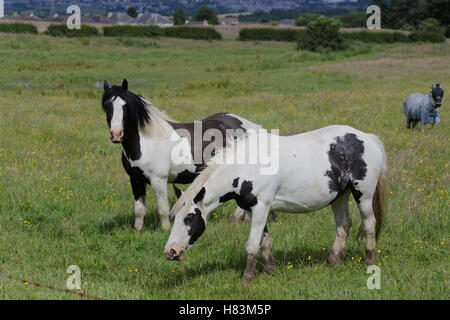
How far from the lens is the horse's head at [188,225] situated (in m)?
5.45

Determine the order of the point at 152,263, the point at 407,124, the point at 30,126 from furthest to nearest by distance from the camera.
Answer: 1. the point at 407,124
2. the point at 30,126
3. the point at 152,263

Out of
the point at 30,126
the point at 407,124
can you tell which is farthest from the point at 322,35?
the point at 30,126

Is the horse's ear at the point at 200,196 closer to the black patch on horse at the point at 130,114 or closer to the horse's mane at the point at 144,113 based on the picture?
the black patch on horse at the point at 130,114

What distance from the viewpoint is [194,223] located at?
5527 millimetres

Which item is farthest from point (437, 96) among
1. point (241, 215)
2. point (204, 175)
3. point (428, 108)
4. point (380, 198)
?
point (204, 175)

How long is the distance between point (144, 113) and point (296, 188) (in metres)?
3.03

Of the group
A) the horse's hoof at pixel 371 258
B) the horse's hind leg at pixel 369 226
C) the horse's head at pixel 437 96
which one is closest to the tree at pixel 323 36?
the horse's head at pixel 437 96

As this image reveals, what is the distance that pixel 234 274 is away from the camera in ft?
20.2

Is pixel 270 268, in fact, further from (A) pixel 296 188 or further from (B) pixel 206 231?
(B) pixel 206 231

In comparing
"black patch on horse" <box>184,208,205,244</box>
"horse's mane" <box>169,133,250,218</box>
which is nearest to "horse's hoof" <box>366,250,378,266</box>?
"horse's mane" <box>169,133,250,218</box>

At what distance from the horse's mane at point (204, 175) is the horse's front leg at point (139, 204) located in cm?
224

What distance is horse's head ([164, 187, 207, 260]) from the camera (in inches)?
215
